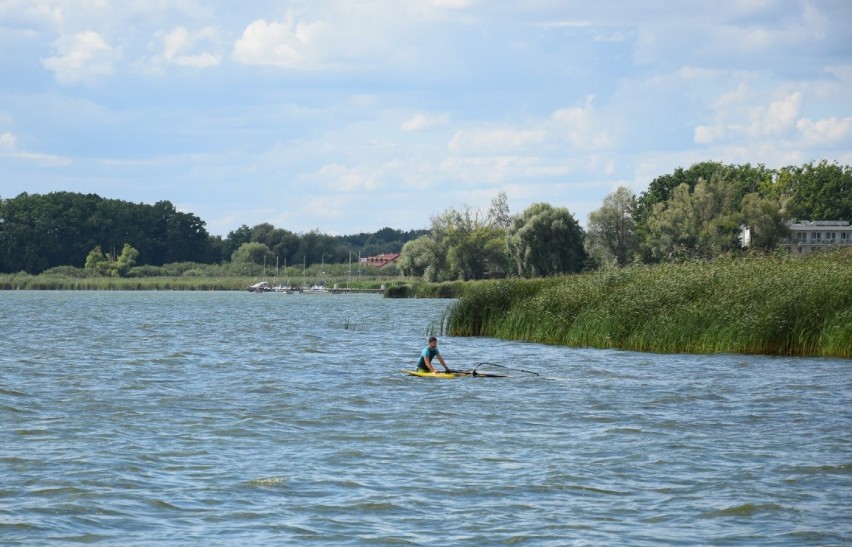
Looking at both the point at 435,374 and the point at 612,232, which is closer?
the point at 435,374

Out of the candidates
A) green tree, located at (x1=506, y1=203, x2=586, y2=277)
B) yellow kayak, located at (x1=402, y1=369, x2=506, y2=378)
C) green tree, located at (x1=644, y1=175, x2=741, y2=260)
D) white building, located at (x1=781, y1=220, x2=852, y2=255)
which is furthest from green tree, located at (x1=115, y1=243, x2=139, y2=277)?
yellow kayak, located at (x1=402, y1=369, x2=506, y2=378)

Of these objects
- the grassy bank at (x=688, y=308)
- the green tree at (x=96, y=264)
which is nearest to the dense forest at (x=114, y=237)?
the green tree at (x=96, y=264)

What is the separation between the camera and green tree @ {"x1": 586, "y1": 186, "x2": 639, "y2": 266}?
351 ft

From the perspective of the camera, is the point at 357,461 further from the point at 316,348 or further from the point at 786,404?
the point at 316,348

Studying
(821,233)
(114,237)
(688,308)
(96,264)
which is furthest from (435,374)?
(114,237)

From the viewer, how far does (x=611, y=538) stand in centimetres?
1218

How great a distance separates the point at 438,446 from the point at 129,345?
28.8m

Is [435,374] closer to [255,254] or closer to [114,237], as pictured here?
[255,254]

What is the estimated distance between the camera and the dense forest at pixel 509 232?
99.2 meters

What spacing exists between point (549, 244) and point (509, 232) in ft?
Answer: 23.4

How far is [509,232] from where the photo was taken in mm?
103500

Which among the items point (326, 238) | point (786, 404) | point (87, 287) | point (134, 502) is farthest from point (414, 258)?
point (134, 502)

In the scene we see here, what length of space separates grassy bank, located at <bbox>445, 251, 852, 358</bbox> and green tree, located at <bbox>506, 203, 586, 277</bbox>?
56.5 m

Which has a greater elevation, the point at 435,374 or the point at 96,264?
the point at 96,264
